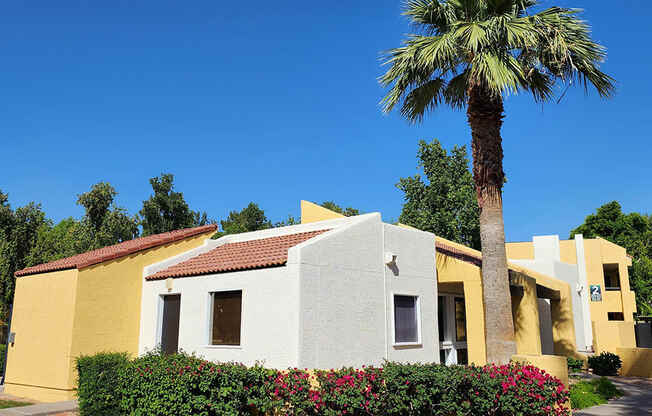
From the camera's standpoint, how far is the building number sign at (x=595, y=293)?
1521 inches

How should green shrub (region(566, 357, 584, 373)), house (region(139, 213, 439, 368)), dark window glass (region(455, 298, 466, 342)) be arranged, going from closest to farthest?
1. house (region(139, 213, 439, 368))
2. dark window glass (region(455, 298, 466, 342))
3. green shrub (region(566, 357, 584, 373))

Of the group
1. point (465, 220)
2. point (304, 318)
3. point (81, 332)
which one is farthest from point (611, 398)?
point (465, 220)

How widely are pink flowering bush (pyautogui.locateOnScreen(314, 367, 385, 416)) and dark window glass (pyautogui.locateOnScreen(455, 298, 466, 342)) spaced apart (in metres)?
9.59

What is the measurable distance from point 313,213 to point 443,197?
2167cm

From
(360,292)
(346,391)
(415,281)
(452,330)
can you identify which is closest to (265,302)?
(360,292)

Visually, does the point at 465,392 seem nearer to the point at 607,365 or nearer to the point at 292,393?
the point at 292,393

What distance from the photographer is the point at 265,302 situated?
11.8 meters

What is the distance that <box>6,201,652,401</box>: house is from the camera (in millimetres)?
11734

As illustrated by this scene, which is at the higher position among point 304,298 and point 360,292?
point 360,292

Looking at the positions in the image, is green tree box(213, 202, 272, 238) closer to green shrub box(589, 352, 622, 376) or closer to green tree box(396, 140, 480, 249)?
green tree box(396, 140, 480, 249)

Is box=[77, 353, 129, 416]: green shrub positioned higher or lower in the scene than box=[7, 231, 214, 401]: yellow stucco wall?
lower

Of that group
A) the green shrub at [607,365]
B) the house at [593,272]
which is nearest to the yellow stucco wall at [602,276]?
the house at [593,272]

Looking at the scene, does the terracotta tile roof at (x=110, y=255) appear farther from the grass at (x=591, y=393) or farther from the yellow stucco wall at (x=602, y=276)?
the yellow stucco wall at (x=602, y=276)

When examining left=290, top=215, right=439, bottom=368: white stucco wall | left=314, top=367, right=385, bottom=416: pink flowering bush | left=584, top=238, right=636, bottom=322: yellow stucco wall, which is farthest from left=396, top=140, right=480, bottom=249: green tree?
left=314, top=367, right=385, bottom=416: pink flowering bush
